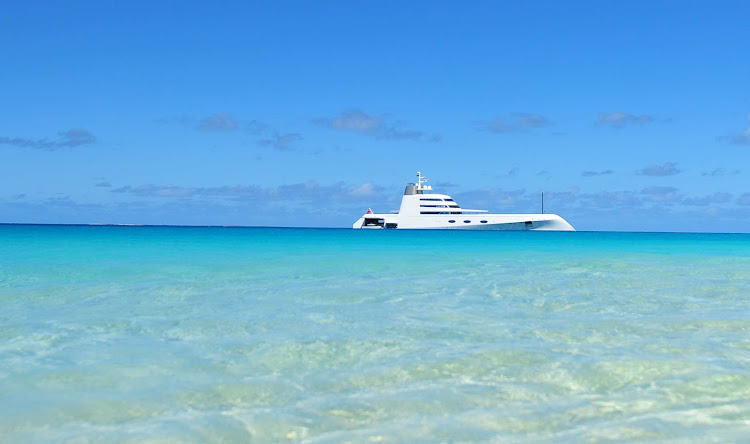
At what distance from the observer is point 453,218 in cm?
7575

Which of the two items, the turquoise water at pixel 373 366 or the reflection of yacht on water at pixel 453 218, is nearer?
the turquoise water at pixel 373 366

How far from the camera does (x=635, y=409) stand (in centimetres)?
311

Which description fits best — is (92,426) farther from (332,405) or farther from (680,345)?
(680,345)

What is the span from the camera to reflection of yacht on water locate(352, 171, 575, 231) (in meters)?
75.7

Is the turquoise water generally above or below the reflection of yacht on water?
below

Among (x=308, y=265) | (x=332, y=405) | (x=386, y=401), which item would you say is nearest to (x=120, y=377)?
(x=332, y=405)

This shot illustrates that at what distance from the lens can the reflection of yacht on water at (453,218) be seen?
75675mm

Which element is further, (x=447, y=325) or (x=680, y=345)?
(x=447, y=325)

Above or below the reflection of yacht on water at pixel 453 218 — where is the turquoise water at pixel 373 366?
below

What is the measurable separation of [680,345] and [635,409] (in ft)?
6.24

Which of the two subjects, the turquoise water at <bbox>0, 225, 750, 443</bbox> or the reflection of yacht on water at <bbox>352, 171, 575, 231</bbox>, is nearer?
the turquoise water at <bbox>0, 225, 750, 443</bbox>

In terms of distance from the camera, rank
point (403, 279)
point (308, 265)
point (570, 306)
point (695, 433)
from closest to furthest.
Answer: point (695, 433) → point (570, 306) → point (403, 279) → point (308, 265)

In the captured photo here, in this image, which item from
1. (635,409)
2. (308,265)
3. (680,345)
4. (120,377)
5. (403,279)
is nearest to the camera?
(635,409)

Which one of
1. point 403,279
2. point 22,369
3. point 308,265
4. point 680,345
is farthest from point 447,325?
point 308,265
